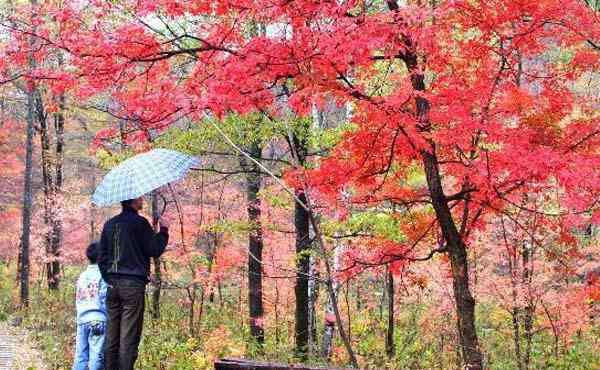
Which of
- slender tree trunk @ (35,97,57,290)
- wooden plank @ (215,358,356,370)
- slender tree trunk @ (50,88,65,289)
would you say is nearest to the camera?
wooden plank @ (215,358,356,370)

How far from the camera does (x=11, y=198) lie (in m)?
29.3

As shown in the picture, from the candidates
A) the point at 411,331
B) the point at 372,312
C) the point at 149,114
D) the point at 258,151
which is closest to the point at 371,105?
the point at 149,114

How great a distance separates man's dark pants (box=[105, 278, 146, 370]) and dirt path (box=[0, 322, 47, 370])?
4127mm

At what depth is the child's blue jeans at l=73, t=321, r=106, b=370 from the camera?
532cm

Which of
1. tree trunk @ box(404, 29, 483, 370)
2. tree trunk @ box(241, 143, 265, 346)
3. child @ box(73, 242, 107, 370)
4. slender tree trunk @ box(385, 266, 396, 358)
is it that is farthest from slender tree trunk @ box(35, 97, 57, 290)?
tree trunk @ box(404, 29, 483, 370)

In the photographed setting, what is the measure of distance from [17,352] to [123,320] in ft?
27.4

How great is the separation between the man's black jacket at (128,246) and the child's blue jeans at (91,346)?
3.14 feet

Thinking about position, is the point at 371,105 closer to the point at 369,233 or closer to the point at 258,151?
the point at 369,233

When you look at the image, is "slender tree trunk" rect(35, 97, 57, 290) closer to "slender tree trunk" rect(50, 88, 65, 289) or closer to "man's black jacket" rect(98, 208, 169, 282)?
"slender tree trunk" rect(50, 88, 65, 289)

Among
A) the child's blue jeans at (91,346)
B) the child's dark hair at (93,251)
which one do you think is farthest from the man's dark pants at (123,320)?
the child's dark hair at (93,251)

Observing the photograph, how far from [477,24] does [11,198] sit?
28256mm

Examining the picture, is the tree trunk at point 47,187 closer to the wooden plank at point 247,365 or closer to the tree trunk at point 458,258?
the tree trunk at point 458,258

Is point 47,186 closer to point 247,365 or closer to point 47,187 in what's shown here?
point 47,187

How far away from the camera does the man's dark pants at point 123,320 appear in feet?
15.4
